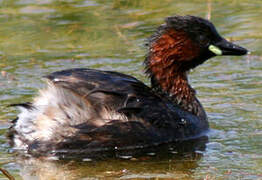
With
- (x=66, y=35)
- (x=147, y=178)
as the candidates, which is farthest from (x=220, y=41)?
(x=66, y=35)

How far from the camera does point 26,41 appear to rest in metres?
11.4

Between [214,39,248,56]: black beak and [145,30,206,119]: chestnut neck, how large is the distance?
0.28 meters

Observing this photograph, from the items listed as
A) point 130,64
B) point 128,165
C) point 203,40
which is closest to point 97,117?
point 128,165

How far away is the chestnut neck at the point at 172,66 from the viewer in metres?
8.06

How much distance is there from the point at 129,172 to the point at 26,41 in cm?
537

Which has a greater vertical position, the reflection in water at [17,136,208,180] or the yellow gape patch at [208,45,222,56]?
the yellow gape patch at [208,45,222,56]

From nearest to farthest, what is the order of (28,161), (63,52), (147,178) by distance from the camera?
(147,178)
(28,161)
(63,52)

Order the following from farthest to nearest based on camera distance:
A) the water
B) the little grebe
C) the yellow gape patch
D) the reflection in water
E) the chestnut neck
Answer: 1. the yellow gape patch
2. the chestnut neck
3. the little grebe
4. the water
5. the reflection in water

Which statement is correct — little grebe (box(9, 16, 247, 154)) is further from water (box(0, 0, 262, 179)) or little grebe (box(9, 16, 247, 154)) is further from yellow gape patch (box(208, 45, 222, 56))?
yellow gape patch (box(208, 45, 222, 56))

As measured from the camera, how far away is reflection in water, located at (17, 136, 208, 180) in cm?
Result: 652

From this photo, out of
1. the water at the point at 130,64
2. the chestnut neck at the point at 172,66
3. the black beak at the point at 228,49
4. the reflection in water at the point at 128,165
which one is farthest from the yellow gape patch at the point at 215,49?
the reflection in water at the point at 128,165

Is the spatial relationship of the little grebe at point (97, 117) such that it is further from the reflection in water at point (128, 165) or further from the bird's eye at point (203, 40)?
the bird's eye at point (203, 40)

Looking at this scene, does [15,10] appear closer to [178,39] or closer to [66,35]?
[66,35]

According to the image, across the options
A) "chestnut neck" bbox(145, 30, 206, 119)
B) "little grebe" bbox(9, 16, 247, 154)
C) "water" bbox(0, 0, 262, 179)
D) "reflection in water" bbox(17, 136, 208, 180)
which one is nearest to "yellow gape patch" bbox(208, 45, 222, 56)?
"chestnut neck" bbox(145, 30, 206, 119)
